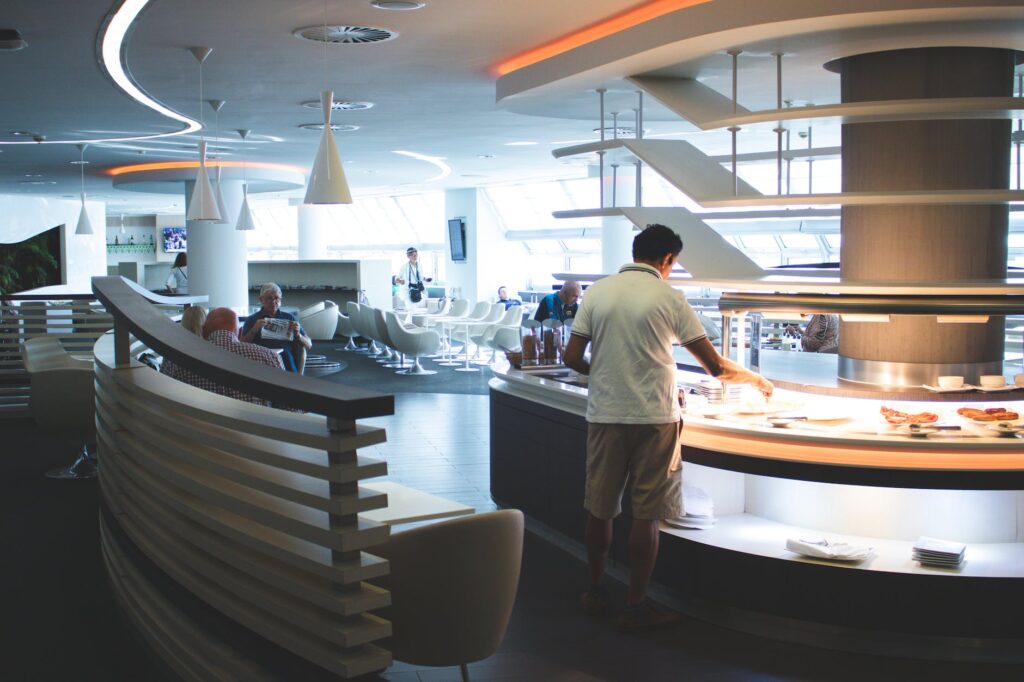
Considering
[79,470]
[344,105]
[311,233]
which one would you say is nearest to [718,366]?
[79,470]

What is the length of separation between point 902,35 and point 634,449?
2247 mm

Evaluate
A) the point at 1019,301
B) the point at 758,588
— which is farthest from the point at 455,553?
the point at 1019,301

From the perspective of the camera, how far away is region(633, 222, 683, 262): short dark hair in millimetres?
4410

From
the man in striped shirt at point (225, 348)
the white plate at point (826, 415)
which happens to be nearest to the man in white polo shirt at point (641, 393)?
the white plate at point (826, 415)

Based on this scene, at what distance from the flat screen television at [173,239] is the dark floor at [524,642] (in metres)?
23.3

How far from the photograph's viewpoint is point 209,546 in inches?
117

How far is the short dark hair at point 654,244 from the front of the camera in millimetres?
4410

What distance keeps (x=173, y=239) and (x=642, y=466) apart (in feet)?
87.0

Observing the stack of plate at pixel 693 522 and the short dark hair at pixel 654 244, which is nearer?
the short dark hair at pixel 654 244

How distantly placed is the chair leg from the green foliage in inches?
812

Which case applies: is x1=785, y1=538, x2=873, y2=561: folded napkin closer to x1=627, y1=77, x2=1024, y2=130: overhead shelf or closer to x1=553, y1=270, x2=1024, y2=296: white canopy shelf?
x1=553, y1=270, x2=1024, y2=296: white canopy shelf

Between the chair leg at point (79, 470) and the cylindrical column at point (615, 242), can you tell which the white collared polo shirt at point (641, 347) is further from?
the cylindrical column at point (615, 242)

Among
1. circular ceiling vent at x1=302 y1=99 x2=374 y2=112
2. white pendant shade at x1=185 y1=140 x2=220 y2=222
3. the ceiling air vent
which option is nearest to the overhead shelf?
the ceiling air vent

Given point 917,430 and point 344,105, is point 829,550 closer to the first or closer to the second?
point 917,430
